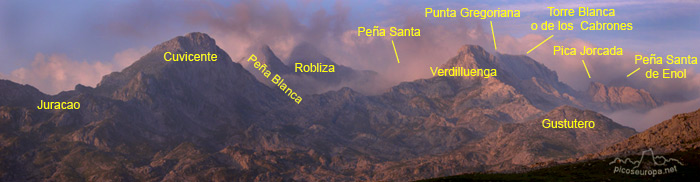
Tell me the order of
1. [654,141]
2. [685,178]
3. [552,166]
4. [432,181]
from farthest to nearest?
[654,141], [552,166], [432,181], [685,178]

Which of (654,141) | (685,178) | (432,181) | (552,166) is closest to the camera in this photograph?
(685,178)

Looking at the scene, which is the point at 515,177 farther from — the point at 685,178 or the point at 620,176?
the point at 685,178

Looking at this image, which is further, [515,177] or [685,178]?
[515,177]

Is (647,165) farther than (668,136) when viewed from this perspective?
No

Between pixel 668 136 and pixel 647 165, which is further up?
pixel 668 136

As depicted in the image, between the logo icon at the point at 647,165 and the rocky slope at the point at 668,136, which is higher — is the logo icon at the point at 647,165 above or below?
below

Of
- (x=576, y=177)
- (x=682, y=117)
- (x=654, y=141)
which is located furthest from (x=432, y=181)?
(x=682, y=117)

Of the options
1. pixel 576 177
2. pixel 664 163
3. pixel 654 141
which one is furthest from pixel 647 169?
pixel 654 141

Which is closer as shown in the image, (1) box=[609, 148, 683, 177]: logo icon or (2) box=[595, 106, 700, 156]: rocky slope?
(1) box=[609, 148, 683, 177]: logo icon

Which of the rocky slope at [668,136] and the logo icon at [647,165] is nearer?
the logo icon at [647,165]

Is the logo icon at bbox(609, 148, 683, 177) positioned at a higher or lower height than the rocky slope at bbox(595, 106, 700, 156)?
lower

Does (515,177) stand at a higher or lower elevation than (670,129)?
lower
